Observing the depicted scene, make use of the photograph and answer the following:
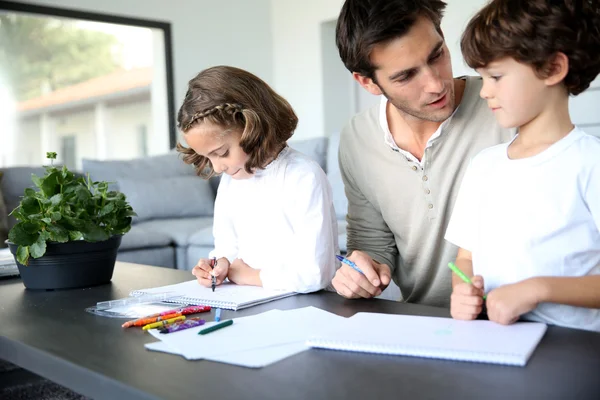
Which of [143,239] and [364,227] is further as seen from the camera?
[143,239]

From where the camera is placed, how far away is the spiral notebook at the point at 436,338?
830 mm

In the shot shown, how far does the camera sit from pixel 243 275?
4.91 ft

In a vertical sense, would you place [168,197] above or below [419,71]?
below

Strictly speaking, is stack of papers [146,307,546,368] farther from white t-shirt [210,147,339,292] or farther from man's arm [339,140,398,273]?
man's arm [339,140,398,273]

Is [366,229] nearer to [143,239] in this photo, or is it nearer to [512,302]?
[512,302]

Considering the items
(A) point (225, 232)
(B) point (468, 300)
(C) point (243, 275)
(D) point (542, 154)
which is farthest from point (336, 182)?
(B) point (468, 300)

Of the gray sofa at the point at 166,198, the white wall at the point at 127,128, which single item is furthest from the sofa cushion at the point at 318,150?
the white wall at the point at 127,128

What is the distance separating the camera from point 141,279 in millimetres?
1688

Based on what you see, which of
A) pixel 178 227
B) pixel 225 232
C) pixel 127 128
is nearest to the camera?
pixel 225 232

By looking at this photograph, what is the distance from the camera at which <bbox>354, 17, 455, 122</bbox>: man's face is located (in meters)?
1.43

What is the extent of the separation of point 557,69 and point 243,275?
773 millimetres

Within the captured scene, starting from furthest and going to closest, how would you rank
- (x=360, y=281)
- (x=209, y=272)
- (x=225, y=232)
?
(x=225, y=232) < (x=209, y=272) < (x=360, y=281)

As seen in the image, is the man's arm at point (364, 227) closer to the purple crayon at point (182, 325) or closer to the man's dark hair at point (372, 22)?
the man's dark hair at point (372, 22)

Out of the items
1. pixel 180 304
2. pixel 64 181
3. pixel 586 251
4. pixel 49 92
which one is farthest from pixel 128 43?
pixel 586 251
